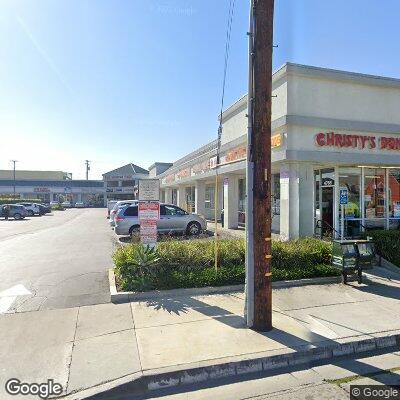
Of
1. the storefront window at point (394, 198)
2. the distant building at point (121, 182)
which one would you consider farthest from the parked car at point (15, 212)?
the distant building at point (121, 182)

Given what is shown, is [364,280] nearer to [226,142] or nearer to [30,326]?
[30,326]

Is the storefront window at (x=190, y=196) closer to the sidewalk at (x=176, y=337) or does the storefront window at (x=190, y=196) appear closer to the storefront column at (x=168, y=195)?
the storefront column at (x=168, y=195)

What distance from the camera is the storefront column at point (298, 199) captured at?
11.5 meters

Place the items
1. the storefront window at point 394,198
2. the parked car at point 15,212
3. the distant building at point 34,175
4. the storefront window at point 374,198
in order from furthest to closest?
the distant building at point 34,175 < the parked car at point 15,212 < the storefront window at point 394,198 < the storefront window at point 374,198

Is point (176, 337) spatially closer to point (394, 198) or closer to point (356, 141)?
point (356, 141)

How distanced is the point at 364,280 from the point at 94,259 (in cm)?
775

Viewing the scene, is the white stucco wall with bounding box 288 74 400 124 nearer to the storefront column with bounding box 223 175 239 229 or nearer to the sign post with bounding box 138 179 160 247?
the sign post with bounding box 138 179 160 247

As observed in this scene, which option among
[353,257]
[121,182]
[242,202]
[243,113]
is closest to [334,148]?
[243,113]

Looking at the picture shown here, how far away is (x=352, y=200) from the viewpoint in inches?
481

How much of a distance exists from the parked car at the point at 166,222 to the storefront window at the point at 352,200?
716 centimetres

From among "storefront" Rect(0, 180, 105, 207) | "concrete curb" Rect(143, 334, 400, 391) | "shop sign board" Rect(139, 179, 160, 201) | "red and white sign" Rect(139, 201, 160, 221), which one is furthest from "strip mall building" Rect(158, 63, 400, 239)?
"storefront" Rect(0, 180, 105, 207)

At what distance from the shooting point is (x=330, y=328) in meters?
5.22

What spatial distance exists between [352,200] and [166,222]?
8.24 metres

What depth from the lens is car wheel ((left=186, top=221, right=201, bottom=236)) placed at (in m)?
16.7
